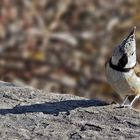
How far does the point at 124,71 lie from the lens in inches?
203

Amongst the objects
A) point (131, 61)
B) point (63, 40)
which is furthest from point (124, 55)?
point (63, 40)

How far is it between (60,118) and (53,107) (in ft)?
0.87

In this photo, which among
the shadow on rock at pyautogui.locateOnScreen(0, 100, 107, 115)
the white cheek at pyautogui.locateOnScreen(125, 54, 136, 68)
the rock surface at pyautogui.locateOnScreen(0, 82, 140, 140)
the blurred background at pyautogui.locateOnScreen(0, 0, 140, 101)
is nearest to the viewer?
the rock surface at pyautogui.locateOnScreen(0, 82, 140, 140)

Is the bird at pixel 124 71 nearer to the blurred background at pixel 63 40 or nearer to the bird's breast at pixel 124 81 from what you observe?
the bird's breast at pixel 124 81

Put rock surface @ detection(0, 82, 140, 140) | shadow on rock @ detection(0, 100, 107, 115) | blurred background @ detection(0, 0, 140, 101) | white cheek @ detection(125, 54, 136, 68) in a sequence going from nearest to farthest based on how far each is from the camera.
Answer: rock surface @ detection(0, 82, 140, 140) → shadow on rock @ detection(0, 100, 107, 115) → white cheek @ detection(125, 54, 136, 68) → blurred background @ detection(0, 0, 140, 101)

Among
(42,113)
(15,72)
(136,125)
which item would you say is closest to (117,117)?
(136,125)

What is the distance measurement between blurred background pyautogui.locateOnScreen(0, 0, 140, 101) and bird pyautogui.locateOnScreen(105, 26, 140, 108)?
3005 mm

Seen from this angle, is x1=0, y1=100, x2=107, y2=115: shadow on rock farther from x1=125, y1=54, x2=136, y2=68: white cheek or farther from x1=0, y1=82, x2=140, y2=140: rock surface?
x1=125, y1=54, x2=136, y2=68: white cheek

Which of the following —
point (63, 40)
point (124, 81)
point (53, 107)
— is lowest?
point (63, 40)

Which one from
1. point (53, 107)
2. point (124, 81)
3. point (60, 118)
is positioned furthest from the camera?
point (53, 107)

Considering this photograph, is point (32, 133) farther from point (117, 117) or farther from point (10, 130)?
point (117, 117)

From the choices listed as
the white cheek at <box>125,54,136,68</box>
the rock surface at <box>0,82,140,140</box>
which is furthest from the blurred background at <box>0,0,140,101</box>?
the white cheek at <box>125,54,136,68</box>

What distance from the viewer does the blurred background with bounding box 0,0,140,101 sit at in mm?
8289

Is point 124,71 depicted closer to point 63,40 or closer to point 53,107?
point 53,107
